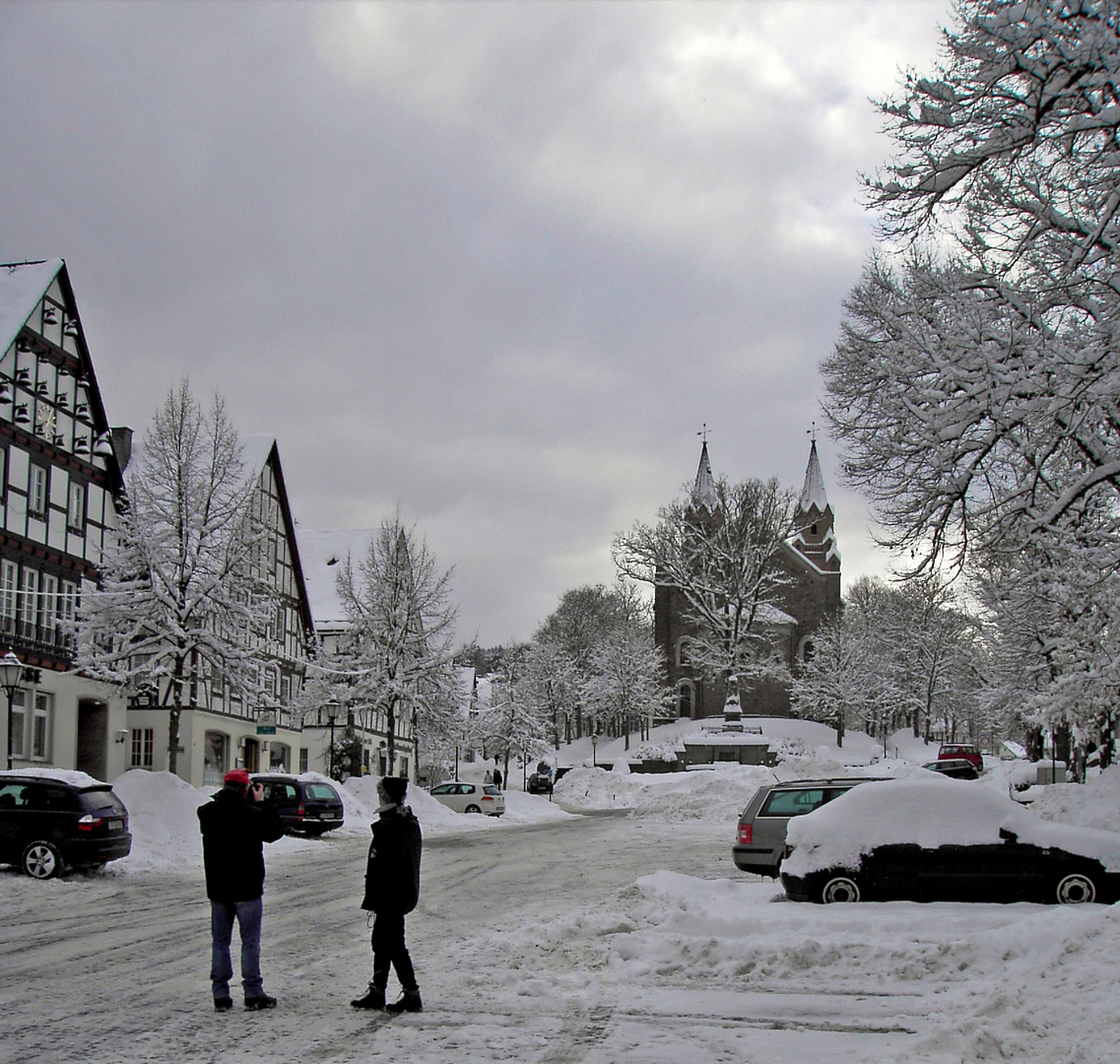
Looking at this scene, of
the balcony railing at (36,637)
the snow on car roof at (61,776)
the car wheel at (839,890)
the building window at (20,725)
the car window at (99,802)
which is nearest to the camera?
the car wheel at (839,890)

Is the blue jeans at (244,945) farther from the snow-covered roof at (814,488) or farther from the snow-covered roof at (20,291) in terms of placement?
the snow-covered roof at (814,488)

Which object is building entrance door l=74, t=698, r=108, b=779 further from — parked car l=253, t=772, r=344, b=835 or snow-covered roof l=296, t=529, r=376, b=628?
snow-covered roof l=296, t=529, r=376, b=628

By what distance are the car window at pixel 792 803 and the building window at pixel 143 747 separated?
28.2 metres

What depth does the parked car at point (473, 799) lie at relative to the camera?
4434cm

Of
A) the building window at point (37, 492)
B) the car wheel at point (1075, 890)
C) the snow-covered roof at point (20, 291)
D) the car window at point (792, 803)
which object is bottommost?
the car wheel at point (1075, 890)

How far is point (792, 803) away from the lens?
18.6 meters

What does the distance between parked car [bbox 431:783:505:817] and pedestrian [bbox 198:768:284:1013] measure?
36129 mm

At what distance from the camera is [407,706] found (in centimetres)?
4291

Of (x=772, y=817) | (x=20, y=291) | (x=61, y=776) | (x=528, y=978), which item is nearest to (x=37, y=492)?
(x=20, y=291)

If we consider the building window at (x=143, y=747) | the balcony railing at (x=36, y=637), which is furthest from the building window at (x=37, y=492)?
the building window at (x=143, y=747)

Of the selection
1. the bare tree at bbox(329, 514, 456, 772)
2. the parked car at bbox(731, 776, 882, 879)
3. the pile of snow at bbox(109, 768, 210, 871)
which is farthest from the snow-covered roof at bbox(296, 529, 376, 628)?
the parked car at bbox(731, 776, 882, 879)

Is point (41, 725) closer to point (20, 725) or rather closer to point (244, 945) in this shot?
point (20, 725)

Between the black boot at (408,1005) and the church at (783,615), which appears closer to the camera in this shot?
the black boot at (408,1005)

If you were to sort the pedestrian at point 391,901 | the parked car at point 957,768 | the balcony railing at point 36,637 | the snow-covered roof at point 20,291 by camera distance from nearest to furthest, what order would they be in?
the pedestrian at point 391,901 < the balcony railing at point 36,637 < the snow-covered roof at point 20,291 < the parked car at point 957,768
